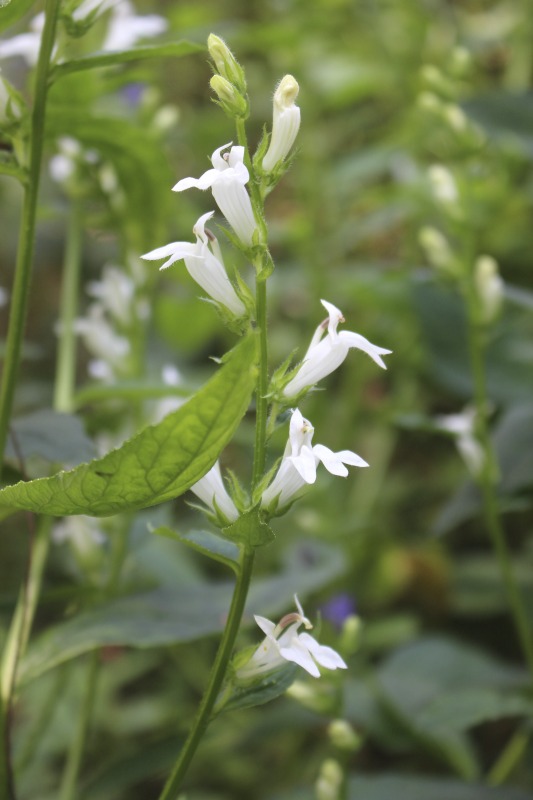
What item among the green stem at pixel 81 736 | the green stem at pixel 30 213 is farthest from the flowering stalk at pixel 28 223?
the green stem at pixel 81 736

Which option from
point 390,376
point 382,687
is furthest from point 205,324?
point 382,687

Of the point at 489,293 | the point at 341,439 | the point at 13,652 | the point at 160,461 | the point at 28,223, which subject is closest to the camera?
the point at 160,461

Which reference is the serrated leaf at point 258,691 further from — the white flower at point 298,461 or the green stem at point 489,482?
the green stem at point 489,482

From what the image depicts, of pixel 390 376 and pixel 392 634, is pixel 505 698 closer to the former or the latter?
pixel 392 634

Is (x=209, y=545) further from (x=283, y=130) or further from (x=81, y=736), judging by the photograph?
(x=81, y=736)

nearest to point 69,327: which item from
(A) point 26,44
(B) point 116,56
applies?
(A) point 26,44

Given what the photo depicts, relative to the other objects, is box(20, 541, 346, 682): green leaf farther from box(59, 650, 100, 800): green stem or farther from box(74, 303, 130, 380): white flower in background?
box(74, 303, 130, 380): white flower in background
